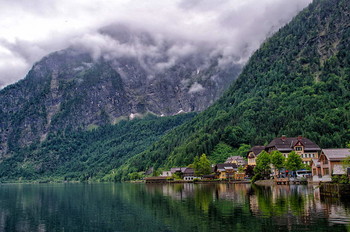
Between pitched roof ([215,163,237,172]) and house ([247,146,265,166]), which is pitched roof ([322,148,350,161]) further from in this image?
pitched roof ([215,163,237,172])

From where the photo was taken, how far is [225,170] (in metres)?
165

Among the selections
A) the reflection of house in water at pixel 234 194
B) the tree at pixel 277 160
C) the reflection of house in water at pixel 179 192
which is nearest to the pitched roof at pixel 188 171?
the reflection of house in water at pixel 179 192

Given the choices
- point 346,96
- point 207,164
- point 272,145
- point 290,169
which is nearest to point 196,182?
point 207,164

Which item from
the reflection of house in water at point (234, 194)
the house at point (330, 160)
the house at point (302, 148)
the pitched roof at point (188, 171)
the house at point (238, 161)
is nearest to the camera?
the reflection of house in water at point (234, 194)

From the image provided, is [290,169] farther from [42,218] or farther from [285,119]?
[42,218]

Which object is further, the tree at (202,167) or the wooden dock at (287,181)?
the tree at (202,167)

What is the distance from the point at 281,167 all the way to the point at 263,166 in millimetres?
5926

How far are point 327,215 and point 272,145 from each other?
11409cm

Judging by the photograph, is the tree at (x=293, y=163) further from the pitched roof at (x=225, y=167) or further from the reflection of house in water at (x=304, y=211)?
the reflection of house in water at (x=304, y=211)

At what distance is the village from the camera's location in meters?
86.9

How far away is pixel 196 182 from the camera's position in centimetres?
16538

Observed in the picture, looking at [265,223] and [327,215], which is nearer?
[265,223]

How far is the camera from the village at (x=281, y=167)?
86938 millimetres

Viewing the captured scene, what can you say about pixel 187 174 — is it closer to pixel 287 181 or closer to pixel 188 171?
pixel 188 171
